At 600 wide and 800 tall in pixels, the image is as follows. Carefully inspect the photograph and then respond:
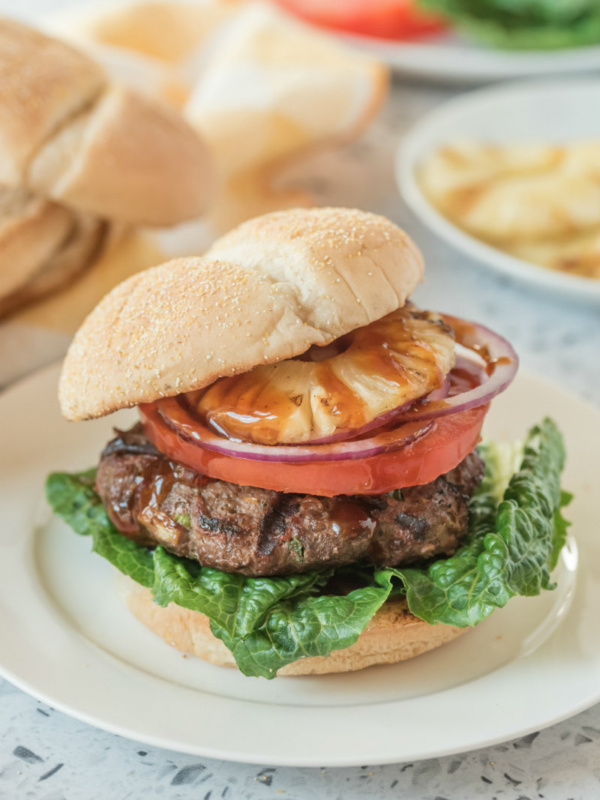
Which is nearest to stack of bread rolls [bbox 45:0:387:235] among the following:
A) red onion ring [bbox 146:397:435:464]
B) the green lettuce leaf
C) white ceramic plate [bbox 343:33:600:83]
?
white ceramic plate [bbox 343:33:600:83]

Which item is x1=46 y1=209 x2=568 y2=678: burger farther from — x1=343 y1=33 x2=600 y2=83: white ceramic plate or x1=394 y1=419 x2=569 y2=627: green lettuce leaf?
x1=343 y1=33 x2=600 y2=83: white ceramic plate

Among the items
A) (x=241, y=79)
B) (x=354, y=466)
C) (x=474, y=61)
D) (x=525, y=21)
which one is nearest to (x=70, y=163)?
(x=241, y=79)

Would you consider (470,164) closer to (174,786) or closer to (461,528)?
(461,528)

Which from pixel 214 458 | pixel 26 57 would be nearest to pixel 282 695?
pixel 214 458

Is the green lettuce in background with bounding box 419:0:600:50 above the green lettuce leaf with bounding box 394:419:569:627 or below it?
below

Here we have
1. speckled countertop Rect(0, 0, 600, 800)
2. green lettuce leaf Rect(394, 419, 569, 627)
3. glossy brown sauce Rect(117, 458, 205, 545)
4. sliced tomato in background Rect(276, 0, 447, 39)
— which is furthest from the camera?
sliced tomato in background Rect(276, 0, 447, 39)

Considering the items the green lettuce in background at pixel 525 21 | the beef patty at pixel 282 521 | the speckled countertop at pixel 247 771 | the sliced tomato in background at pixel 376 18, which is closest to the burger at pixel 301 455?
the beef patty at pixel 282 521

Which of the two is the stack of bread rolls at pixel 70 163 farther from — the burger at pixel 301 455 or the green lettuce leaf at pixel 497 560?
the green lettuce leaf at pixel 497 560
